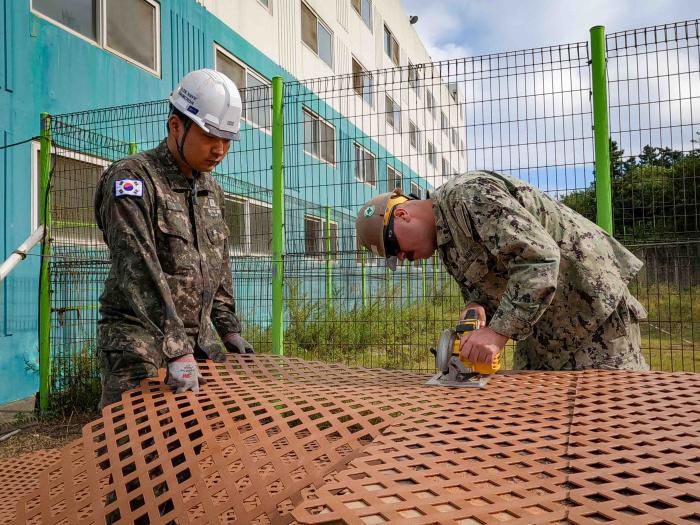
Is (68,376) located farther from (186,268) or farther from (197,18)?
(197,18)

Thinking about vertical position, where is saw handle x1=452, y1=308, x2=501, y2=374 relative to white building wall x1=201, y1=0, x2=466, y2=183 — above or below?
below

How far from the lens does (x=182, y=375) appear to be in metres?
1.86

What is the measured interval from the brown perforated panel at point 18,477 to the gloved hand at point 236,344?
1193mm

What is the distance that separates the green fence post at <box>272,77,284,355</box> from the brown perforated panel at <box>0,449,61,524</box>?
182 centimetres

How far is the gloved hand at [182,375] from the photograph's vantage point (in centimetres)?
186

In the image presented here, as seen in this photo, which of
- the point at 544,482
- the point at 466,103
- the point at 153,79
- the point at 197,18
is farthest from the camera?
the point at 197,18

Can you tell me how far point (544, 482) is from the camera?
102 cm

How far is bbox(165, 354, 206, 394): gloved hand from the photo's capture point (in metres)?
1.86

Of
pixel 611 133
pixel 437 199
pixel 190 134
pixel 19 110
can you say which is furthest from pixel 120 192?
pixel 19 110

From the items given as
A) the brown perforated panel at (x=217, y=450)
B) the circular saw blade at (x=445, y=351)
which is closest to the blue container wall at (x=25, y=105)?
the brown perforated panel at (x=217, y=450)

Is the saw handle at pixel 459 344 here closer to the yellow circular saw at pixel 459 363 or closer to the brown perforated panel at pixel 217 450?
the yellow circular saw at pixel 459 363

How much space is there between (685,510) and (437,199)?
4.65 feet

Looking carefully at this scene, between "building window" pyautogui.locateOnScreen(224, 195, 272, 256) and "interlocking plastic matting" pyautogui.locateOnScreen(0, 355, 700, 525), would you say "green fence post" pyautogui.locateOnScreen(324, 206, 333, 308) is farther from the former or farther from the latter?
"interlocking plastic matting" pyautogui.locateOnScreen(0, 355, 700, 525)

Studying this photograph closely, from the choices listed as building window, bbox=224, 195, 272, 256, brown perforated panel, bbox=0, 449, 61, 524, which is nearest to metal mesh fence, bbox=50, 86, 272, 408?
building window, bbox=224, 195, 272, 256
